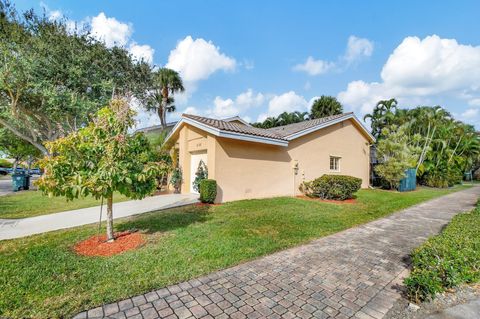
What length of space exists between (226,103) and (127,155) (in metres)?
20.5

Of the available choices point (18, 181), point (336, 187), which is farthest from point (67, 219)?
point (18, 181)

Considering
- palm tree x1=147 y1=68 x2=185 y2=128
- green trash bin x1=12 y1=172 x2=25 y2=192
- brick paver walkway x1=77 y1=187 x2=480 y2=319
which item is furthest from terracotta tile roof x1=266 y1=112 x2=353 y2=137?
green trash bin x1=12 y1=172 x2=25 y2=192

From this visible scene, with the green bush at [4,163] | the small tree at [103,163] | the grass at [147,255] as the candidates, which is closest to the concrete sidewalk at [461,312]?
the grass at [147,255]

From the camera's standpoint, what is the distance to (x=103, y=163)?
4949mm

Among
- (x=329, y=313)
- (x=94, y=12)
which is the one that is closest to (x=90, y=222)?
(x=329, y=313)

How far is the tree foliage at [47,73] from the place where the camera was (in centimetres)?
1378

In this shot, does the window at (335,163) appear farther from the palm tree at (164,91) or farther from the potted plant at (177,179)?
the palm tree at (164,91)

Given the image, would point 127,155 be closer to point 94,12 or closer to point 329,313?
point 329,313

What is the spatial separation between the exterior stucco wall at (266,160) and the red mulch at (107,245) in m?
5.08

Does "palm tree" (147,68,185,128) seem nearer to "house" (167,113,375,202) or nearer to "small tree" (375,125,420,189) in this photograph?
"house" (167,113,375,202)

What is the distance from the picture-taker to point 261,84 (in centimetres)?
1697

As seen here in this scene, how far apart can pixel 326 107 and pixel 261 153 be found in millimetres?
22602

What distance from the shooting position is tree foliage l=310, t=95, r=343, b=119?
30.7 metres

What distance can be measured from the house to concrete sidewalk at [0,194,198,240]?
2.41 m
